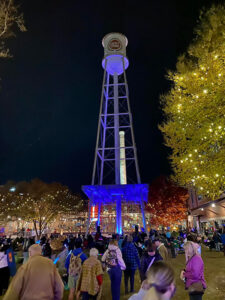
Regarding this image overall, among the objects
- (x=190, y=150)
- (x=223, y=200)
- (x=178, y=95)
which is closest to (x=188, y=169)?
(x=190, y=150)

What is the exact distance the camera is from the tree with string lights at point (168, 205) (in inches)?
1799

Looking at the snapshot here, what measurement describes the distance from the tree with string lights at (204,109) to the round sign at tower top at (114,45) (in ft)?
71.4

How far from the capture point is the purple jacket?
4.16m

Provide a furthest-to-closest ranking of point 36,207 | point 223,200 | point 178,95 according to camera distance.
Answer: point 36,207 < point 223,200 < point 178,95

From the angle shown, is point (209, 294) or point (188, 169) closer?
point (209, 294)

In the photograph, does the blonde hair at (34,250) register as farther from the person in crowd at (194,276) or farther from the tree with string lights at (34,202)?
the tree with string lights at (34,202)

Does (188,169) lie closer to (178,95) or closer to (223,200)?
(178,95)

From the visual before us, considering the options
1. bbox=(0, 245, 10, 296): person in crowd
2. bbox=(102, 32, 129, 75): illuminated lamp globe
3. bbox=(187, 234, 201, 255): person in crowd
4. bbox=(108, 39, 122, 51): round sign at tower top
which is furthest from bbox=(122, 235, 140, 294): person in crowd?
bbox=(108, 39, 122, 51): round sign at tower top

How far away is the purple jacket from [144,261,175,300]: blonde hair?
8.32 ft

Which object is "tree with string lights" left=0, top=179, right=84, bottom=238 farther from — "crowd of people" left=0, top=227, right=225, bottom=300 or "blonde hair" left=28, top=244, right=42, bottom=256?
"blonde hair" left=28, top=244, right=42, bottom=256

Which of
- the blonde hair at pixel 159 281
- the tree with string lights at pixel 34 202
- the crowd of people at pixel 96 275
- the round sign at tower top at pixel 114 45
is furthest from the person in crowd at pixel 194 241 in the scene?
the round sign at tower top at pixel 114 45

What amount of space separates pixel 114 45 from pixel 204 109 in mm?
25714

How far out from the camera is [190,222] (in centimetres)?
4331

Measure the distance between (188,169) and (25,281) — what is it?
1070 centimetres
